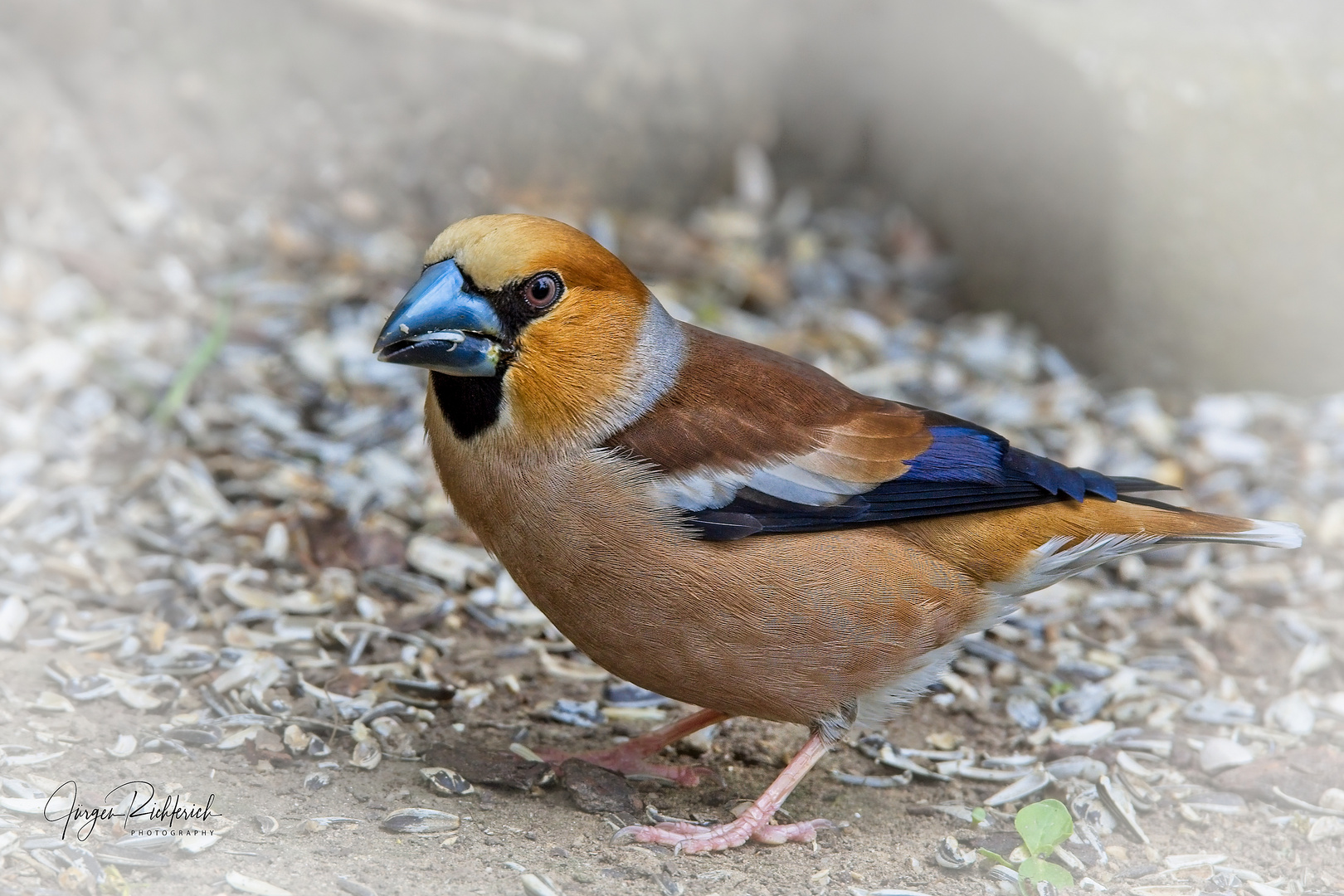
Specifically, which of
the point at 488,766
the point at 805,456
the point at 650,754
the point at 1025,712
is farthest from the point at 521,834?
the point at 1025,712

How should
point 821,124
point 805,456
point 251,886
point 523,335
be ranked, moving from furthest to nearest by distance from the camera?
point 821,124 → point 805,456 → point 523,335 → point 251,886

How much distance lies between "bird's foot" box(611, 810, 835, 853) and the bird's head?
1248 mm

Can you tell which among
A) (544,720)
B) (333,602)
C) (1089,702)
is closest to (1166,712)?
(1089,702)

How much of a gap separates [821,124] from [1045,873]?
6630mm

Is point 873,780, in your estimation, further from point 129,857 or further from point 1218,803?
point 129,857

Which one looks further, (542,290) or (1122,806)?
Answer: (1122,806)

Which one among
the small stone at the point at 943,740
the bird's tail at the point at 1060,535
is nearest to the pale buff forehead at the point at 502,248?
the bird's tail at the point at 1060,535

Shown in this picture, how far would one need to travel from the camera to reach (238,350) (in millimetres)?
6730

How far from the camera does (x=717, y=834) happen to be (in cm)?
419

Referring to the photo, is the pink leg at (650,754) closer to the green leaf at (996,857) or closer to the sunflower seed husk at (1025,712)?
the green leaf at (996,857)

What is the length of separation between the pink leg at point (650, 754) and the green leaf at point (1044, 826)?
1119 mm

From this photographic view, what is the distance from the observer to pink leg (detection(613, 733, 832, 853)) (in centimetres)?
414

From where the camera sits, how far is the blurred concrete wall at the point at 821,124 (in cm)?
727
